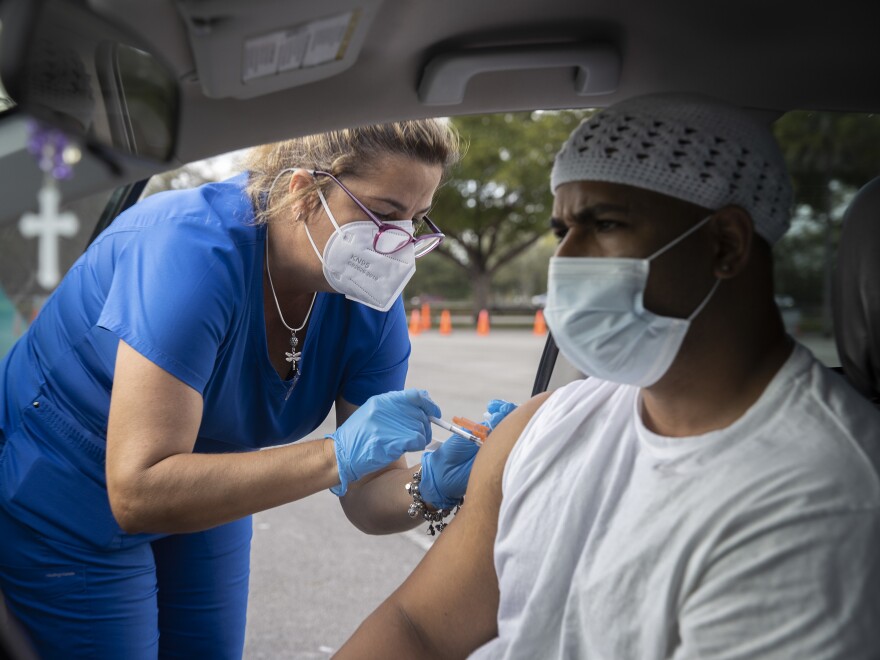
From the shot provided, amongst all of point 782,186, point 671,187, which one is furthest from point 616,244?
point 782,186

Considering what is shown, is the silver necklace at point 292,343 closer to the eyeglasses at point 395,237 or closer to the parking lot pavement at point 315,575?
the eyeglasses at point 395,237

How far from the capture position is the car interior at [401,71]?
40.9 inches

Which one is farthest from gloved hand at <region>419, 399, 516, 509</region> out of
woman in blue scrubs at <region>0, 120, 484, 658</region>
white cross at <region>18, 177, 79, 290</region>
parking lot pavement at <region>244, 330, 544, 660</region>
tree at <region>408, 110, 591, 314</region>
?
tree at <region>408, 110, 591, 314</region>

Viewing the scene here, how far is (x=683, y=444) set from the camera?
1267 millimetres

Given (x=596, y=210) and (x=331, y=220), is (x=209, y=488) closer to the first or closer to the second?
(x=331, y=220)

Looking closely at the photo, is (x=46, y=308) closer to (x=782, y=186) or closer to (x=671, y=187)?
(x=671, y=187)

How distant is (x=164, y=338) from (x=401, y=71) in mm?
622

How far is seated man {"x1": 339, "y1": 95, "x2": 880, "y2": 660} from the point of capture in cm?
109

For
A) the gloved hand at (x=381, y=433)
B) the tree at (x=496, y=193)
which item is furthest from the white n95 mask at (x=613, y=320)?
the tree at (x=496, y=193)

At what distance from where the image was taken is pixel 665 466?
1272mm

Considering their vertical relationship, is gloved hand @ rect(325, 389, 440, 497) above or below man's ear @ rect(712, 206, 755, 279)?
below

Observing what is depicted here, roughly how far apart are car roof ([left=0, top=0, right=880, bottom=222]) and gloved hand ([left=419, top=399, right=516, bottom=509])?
0.70 meters

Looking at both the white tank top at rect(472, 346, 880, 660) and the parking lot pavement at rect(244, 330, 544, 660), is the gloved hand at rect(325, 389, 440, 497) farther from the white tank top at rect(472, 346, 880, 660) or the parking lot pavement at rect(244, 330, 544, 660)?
the parking lot pavement at rect(244, 330, 544, 660)

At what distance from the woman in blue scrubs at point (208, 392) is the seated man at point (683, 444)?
0.50m
